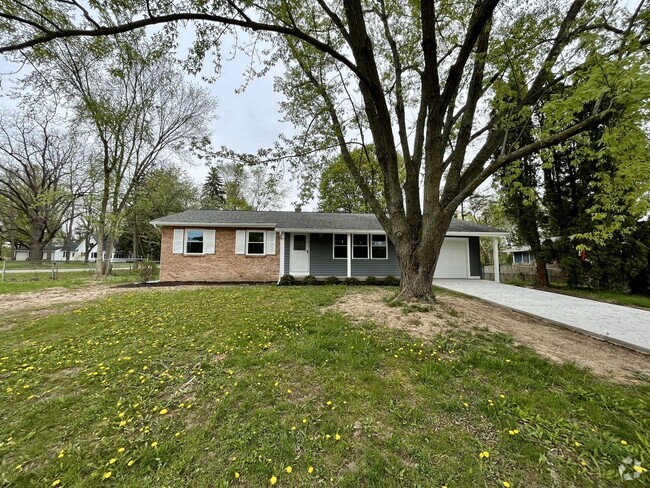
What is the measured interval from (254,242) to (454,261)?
10519 millimetres

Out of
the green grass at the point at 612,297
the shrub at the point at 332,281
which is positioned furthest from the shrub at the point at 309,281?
the green grass at the point at 612,297

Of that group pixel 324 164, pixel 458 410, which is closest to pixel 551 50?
pixel 324 164

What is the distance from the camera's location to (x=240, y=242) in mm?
12406

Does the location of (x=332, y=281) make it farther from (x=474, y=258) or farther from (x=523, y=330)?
(x=474, y=258)

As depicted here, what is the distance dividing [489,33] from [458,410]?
282 inches

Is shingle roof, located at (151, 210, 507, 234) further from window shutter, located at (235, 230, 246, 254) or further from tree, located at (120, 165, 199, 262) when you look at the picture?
tree, located at (120, 165, 199, 262)

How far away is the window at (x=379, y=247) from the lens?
12.8 metres

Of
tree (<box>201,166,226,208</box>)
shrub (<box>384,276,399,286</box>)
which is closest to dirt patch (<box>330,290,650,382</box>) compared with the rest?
shrub (<box>384,276,399,286</box>)

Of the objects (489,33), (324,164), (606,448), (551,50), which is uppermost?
(489,33)

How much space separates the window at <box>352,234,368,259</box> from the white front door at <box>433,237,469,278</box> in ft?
13.5

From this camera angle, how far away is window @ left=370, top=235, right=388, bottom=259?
12.8 m

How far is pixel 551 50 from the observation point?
201 inches

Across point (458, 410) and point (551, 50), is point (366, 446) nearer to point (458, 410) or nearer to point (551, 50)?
point (458, 410)

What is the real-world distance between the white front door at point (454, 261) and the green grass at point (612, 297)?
12.4 ft
